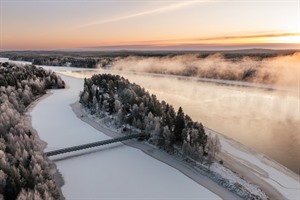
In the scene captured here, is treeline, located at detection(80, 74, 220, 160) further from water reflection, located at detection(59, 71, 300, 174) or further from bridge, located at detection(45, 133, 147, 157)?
water reflection, located at detection(59, 71, 300, 174)

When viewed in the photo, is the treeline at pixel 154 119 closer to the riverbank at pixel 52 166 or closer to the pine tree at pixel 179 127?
the pine tree at pixel 179 127

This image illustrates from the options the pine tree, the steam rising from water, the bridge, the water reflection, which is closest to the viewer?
the bridge

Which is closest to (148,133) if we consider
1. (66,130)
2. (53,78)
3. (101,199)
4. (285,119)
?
(66,130)

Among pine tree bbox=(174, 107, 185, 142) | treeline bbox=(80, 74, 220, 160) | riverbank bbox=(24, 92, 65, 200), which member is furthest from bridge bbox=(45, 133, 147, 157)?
pine tree bbox=(174, 107, 185, 142)

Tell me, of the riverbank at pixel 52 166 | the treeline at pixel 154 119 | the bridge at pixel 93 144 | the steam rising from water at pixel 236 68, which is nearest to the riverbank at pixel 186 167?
the bridge at pixel 93 144

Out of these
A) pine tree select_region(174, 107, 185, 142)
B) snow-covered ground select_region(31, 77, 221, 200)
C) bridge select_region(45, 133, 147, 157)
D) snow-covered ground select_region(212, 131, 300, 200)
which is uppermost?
pine tree select_region(174, 107, 185, 142)

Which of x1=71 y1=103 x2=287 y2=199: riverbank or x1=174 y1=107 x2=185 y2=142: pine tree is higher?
x1=174 y1=107 x2=185 y2=142: pine tree

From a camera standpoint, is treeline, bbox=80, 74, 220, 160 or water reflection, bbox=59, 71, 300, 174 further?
water reflection, bbox=59, 71, 300, 174

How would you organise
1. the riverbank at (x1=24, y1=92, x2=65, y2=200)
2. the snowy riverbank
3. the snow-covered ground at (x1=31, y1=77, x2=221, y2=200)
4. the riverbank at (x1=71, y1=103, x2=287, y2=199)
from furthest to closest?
the snowy riverbank, the riverbank at (x1=71, y1=103, x2=287, y2=199), the riverbank at (x1=24, y1=92, x2=65, y2=200), the snow-covered ground at (x1=31, y1=77, x2=221, y2=200)
